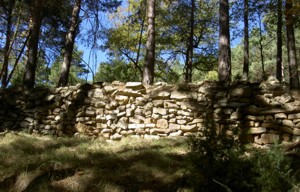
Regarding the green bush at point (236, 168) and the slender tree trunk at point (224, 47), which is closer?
the green bush at point (236, 168)

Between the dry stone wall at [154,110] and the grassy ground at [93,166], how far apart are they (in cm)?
69

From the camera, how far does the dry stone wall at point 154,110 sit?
5.97 metres

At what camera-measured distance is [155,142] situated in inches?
246

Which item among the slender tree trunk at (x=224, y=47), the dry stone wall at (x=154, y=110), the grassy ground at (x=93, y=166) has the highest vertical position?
the slender tree trunk at (x=224, y=47)

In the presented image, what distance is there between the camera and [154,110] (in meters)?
6.82

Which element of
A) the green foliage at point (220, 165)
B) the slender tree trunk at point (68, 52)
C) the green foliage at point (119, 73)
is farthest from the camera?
the green foliage at point (119, 73)

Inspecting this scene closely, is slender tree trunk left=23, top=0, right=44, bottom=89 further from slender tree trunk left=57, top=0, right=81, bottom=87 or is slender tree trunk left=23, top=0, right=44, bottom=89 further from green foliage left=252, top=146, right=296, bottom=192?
green foliage left=252, top=146, right=296, bottom=192

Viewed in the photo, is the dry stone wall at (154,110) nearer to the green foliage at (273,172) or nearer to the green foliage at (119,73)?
the green foliage at (273,172)

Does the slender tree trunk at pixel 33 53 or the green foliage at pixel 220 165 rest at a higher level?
the slender tree trunk at pixel 33 53

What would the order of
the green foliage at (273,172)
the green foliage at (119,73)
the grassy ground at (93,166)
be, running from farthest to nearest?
1. the green foliage at (119,73)
2. the grassy ground at (93,166)
3. the green foliage at (273,172)

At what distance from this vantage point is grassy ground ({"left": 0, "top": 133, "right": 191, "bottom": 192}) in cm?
399

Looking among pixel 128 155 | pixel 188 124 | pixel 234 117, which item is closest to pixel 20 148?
pixel 128 155

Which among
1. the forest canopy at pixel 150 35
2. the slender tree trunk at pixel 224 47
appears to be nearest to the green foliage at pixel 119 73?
the forest canopy at pixel 150 35

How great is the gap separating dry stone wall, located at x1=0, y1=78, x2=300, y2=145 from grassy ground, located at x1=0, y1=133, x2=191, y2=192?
2.27ft
